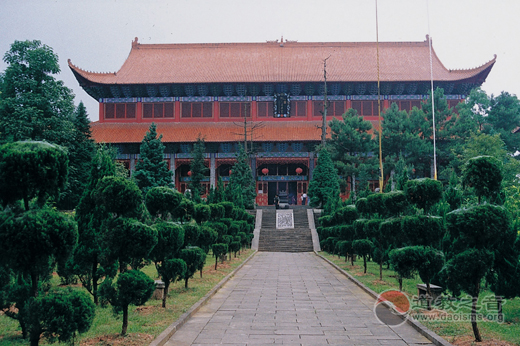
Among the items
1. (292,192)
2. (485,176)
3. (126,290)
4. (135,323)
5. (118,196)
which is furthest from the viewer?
(292,192)

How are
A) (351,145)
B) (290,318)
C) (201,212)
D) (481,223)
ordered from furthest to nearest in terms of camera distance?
(351,145) < (201,212) < (290,318) < (481,223)

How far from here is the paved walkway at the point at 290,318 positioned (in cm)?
670

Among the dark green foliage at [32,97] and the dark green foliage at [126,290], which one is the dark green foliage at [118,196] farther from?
the dark green foliage at [32,97]

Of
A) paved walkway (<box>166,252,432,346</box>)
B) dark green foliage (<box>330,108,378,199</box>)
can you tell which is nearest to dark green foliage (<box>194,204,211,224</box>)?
paved walkway (<box>166,252,432,346</box>)

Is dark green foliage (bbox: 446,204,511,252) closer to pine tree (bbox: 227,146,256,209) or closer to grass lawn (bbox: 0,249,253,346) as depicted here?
grass lawn (bbox: 0,249,253,346)

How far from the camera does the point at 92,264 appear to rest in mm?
9922

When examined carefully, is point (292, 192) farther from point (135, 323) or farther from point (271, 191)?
point (135, 323)

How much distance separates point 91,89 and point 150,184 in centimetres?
1605

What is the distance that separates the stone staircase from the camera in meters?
26.3

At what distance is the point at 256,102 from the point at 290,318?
3178 cm

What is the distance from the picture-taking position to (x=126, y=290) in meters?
6.51

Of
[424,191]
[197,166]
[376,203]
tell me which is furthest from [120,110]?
[424,191]

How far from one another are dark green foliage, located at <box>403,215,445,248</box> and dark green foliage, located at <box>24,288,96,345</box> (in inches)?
238

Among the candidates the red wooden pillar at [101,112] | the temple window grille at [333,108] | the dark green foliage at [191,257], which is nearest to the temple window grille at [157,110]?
the red wooden pillar at [101,112]
